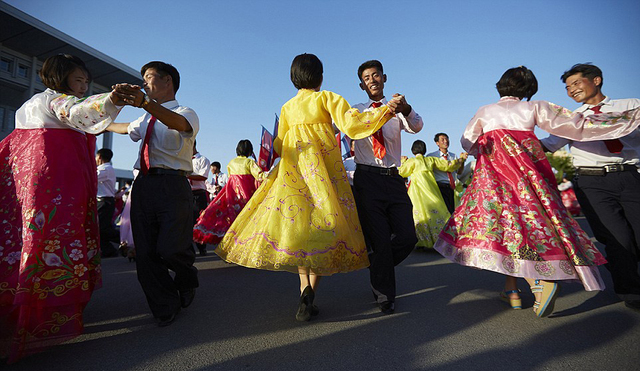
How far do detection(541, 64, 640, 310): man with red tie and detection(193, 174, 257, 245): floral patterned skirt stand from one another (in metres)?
4.22

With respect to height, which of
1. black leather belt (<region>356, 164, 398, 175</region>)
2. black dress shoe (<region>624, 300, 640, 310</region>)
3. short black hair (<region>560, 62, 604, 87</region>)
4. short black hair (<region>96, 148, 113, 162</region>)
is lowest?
black dress shoe (<region>624, 300, 640, 310</region>)

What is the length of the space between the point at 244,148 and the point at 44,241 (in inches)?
165

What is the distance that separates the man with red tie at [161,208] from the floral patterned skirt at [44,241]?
0.98 feet

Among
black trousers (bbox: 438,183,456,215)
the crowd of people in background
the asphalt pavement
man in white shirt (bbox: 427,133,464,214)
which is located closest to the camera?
the asphalt pavement

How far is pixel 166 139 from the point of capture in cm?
246

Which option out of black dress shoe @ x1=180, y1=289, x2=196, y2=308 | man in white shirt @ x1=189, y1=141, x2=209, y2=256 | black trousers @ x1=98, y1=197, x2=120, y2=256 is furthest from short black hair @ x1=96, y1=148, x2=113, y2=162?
black dress shoe @ x1=180, y1=289, x2=196, y2=308

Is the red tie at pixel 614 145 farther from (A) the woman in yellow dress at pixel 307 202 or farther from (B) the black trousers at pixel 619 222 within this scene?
(A) the woman in yellow dress at pixel 307 202

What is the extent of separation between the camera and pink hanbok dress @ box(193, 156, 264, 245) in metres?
5.25

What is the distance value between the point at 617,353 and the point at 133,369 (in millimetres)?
2508

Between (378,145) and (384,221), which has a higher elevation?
(378,145)

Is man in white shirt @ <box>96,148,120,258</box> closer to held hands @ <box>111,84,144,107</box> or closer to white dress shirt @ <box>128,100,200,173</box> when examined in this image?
white dress shirt @ <box>128,100,200,173</box>

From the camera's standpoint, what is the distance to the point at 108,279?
12.5 ft

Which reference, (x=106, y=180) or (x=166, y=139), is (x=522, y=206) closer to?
(x=166, y=139)

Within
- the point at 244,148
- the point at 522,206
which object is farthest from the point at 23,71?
the point at 522,206
